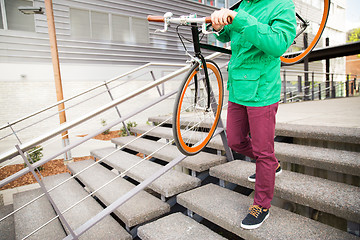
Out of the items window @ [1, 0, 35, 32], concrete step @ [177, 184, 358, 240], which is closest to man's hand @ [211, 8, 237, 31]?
concrete step @ [177, 184, 358, 240]

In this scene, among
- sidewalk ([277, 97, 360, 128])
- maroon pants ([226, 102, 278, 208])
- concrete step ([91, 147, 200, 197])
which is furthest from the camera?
sidewalk ([277, 97, 360, 128])

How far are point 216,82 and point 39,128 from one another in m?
6.56

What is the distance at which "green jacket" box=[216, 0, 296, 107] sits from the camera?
4.13ft

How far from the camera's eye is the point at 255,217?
1.46m

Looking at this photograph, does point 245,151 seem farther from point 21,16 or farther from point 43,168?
point 21,16

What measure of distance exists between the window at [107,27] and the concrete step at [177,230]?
23.1 feet

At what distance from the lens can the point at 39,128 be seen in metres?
6.70

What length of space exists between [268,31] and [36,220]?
8.58 feet

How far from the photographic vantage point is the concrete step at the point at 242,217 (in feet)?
4.42

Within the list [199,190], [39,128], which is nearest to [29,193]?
[199,190]

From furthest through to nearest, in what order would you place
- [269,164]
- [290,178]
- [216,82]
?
1. [216,82]
2. [290,178]
3. [269,164]

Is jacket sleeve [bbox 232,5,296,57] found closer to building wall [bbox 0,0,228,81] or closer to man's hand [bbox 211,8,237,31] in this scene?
man's hand [bbox 211,8,237,31]

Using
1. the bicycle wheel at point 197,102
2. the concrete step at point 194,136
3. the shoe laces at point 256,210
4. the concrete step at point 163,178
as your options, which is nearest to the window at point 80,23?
the concrete step at point 194,136

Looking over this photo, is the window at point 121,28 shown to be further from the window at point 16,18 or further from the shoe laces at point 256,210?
the shoe laces at point 256,210
